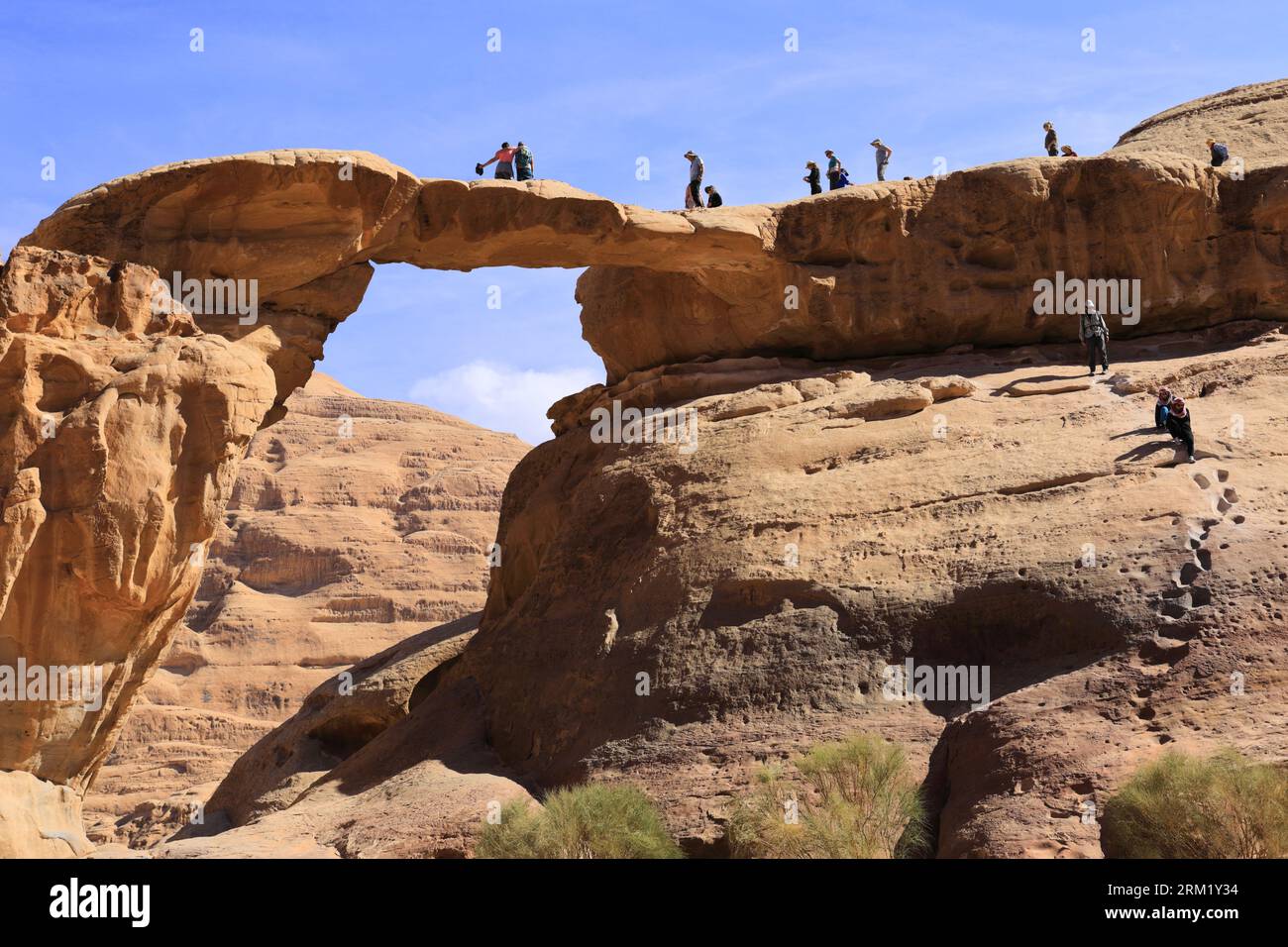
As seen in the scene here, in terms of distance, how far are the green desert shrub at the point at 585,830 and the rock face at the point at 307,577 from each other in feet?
69.1

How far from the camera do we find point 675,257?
77.5 feet

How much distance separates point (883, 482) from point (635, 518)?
11.8 feet

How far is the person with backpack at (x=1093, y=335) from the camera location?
22500mm

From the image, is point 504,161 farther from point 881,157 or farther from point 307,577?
point 307,577

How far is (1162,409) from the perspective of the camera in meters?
19.6

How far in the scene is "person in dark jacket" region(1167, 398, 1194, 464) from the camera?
1891 centimetres

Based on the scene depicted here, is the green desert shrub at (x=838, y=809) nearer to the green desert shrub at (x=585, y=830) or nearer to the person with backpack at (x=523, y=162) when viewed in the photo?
the green desert shrub at (x=585, y=830)

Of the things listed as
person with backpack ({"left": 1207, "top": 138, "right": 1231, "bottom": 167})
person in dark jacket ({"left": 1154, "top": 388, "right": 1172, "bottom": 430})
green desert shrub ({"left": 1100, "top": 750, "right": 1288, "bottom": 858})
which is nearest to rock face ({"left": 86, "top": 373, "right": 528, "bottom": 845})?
person in dark jacket ({"left": 1154, "top": 388, "right": 1172, "bottom": 430})

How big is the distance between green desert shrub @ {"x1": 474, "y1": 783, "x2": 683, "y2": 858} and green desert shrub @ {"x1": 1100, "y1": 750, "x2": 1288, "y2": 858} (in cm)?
484

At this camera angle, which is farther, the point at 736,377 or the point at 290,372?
the point at 736,377

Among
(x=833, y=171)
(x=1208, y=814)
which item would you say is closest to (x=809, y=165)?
(x=833, y=171)

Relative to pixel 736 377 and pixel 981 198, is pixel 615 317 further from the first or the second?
pixel 981 198

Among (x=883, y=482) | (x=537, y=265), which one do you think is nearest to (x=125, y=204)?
(x=537, y=265)
